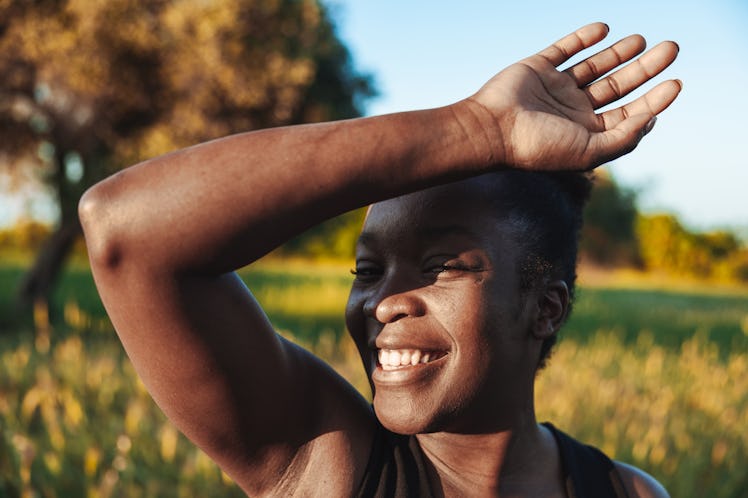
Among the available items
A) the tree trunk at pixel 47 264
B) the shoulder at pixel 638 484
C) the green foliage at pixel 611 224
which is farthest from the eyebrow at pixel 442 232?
the green foliage at pixel 611 224

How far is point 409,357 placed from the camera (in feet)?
4.90

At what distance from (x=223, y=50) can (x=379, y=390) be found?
943 centimetres

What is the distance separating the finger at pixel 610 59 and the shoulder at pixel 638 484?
1082mm

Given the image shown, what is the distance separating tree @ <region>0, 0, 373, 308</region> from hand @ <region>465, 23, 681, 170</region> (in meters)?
9.05

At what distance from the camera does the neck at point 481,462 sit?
168cm

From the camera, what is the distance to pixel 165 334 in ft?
4.23

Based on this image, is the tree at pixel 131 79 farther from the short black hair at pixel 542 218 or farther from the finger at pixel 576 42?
the finger at pixel 576 42

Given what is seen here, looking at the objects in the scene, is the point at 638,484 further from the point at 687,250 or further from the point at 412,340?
the point at 687,250

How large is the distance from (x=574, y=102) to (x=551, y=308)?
20.7 inches

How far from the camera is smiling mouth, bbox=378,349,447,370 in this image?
1.49 meters

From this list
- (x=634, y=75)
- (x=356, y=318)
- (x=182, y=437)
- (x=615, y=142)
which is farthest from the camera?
(x=182, y=437)

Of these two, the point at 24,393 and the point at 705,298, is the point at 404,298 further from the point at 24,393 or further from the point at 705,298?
the point at 705,298

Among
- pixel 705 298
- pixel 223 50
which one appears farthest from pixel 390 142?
pixel 705 298

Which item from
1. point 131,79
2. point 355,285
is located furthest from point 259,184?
point 131,79
